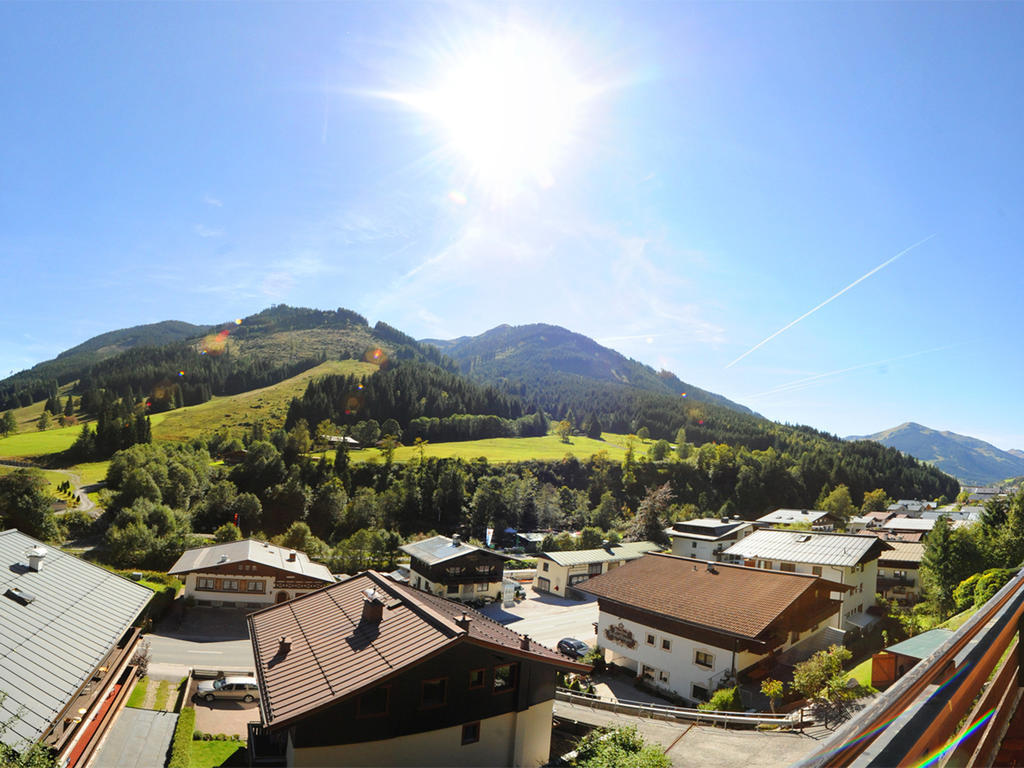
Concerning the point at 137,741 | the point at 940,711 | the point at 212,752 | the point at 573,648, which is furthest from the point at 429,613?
the point at 573,648

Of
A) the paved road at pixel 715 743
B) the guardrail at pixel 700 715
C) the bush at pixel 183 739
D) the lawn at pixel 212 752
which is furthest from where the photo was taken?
the guardrail at pixel 700 715

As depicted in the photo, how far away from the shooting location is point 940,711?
6.29ft

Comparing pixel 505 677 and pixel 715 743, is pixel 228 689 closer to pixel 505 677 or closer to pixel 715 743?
pixel 505 677

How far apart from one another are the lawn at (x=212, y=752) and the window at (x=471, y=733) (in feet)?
26.4

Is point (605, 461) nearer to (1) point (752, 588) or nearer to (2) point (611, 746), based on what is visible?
(1) point (752, 588)

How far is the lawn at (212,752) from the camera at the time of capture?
18.4 meters

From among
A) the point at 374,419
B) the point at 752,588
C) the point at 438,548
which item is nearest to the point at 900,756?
the point at 752,588

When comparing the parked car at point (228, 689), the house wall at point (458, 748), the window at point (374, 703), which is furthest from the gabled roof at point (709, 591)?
the parked car at point (228, 689)

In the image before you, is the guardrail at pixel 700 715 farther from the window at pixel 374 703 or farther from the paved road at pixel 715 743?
the window at pixel 374 703

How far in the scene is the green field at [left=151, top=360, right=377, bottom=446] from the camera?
130m

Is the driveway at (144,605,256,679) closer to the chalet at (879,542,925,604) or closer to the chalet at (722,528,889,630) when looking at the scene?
the chalet at (722,528,889,630)

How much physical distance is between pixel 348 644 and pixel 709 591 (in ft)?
70.3

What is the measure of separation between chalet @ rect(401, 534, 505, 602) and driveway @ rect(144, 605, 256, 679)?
14.5m

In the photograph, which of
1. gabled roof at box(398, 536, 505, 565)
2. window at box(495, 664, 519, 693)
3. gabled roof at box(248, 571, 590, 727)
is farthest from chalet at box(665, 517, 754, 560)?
gabled roof at box(248, 571, 590, 727)
